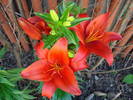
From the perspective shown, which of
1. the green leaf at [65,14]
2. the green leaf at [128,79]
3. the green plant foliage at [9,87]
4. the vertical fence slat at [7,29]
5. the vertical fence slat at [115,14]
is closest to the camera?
the green leaf at [65,14]

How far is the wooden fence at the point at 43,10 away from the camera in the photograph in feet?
5.11

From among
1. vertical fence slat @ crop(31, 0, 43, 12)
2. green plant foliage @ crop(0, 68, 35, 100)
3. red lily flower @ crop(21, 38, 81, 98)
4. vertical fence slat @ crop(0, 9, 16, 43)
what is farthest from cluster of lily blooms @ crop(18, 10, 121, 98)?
vertical fence slat @ crop(0, 9, 16, 43)

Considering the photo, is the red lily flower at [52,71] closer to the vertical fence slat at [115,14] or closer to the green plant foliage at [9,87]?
the green plant foliage at [9,87]

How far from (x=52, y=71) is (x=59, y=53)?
0.27 feet

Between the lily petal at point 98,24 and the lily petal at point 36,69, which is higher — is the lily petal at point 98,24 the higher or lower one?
the higher one

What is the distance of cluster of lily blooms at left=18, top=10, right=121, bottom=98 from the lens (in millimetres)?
976

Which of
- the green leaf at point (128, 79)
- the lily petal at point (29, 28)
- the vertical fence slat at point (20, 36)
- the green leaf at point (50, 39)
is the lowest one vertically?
the green leaf at point (128, 79)

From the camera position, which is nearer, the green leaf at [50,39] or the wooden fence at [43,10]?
the green leaf at [50,39]

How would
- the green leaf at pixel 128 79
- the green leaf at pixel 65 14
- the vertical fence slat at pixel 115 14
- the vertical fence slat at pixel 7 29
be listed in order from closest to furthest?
the green leaf at pixel 65 14 → the vertical fence slat at pixel 115 14 → the vertical fence slat at pixel 7 29 → the green leaf at pixel 128 79

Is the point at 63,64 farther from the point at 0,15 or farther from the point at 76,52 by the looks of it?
the point at 0,15

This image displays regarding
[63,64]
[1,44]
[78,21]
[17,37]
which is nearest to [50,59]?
[63,64]

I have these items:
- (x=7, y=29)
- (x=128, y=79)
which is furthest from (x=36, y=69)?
(x=128, y=79)

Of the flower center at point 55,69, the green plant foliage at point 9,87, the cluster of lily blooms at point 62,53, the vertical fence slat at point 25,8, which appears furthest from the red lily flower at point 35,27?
the vertical fence slat at point 25,8

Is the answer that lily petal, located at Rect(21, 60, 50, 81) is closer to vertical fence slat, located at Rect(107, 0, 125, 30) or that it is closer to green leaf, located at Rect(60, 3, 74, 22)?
green leaf, located at Rect(60, 3, 74, 22)
